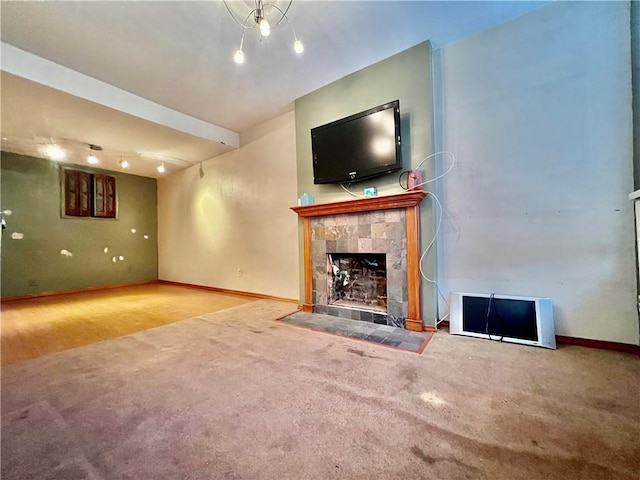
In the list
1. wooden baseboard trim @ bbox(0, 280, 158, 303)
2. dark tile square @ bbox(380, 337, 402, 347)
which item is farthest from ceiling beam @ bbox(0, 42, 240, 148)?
wooden baseboard trim @ bbox(0, 280, 158, 303)

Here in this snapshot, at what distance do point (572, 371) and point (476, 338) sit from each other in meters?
0.64

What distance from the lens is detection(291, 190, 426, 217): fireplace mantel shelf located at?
94.9 inches

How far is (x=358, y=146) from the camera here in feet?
8.94

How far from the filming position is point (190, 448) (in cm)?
109

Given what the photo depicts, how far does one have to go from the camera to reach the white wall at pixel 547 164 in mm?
1868

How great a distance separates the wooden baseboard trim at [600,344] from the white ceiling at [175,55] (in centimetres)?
280

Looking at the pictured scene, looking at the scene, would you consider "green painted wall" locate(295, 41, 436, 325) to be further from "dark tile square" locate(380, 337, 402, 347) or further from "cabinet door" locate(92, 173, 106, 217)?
"cabinet door" locate(92, 173, 106, 217)

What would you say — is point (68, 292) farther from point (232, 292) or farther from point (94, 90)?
point (94, 90)

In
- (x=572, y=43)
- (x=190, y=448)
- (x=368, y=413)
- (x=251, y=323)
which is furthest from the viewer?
(x=251, y=323)

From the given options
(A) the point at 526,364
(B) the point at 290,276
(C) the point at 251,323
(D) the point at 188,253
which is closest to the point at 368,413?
(A) the point at 526,364

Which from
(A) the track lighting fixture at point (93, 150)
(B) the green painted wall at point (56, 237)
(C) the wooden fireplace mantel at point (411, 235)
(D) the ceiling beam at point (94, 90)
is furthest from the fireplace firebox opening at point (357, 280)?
(B) the green painted wall at point (56, 237)

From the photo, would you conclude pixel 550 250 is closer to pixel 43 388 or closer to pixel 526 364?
pixel 526 364

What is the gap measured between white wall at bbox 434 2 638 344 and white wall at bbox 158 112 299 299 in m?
2.16

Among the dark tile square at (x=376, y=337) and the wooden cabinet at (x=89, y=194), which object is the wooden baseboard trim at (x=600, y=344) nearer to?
the dark tile square at (x=376, y=337)
